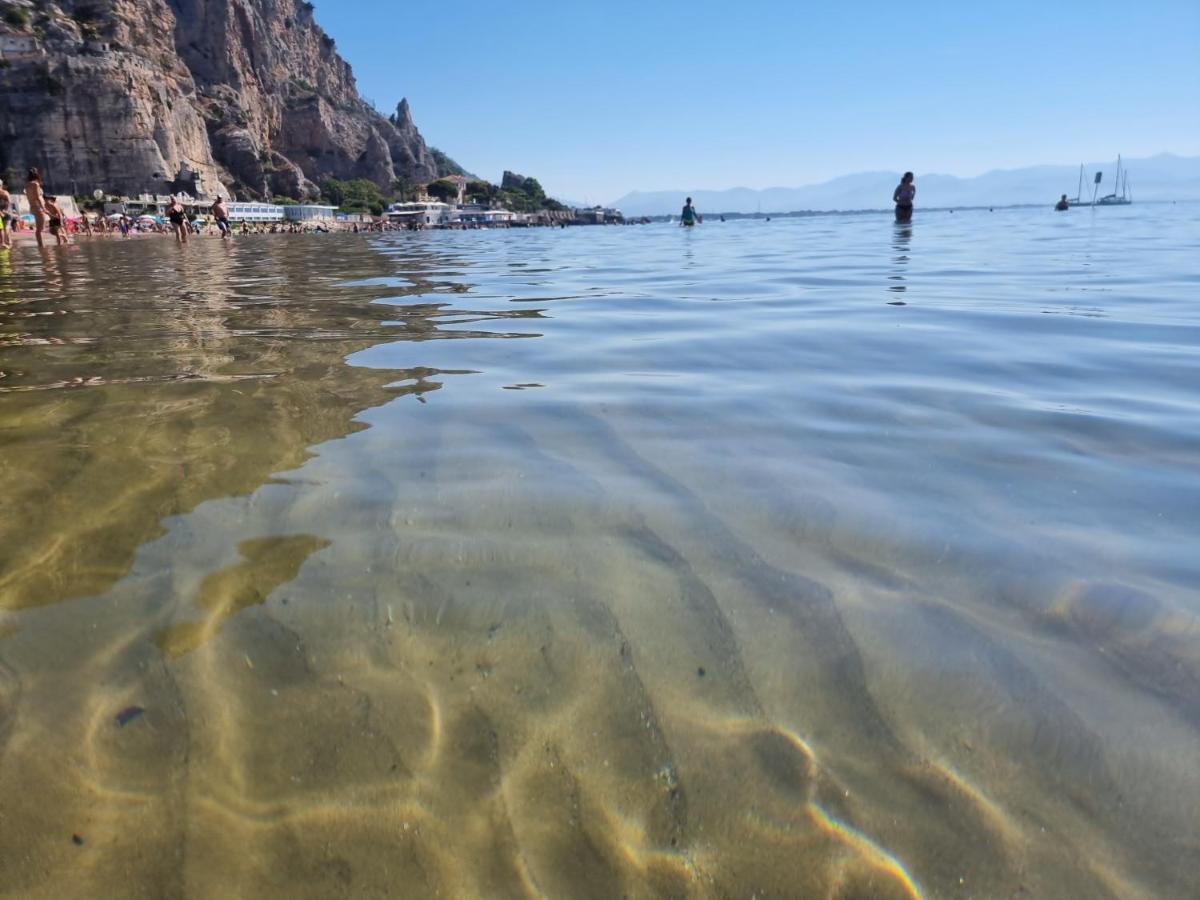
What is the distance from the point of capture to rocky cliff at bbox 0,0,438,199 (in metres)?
67.1

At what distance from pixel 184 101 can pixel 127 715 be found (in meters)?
98.2

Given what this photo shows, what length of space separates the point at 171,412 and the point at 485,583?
2.08 meters

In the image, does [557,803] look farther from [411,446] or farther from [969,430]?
[969,430]

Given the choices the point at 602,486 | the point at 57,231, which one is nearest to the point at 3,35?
the point at 57,231

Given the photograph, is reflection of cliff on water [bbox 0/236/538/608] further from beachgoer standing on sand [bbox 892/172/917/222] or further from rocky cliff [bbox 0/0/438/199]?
rocky cliff [bbox 0/0/438/199]

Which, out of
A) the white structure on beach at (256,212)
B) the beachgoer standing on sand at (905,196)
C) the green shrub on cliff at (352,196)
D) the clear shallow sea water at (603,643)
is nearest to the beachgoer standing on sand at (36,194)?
the clear shallow sea water at (603,643)

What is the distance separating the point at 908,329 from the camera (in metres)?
4.71

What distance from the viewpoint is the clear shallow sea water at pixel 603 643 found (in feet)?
3.43

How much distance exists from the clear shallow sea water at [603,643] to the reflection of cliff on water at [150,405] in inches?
0.9

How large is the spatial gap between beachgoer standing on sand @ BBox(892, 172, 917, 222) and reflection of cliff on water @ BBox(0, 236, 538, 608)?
54.0ft

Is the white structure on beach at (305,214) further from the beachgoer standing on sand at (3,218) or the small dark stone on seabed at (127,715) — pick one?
the small dark stone on seabed at (127,715)

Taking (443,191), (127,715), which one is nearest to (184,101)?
(443,191)

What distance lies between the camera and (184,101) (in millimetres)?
78312

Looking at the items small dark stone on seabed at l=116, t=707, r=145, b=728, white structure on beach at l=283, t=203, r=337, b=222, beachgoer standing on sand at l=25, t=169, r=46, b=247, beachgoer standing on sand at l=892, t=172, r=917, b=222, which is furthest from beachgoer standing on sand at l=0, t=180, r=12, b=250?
white structure on beach at l=283, t=203, r=337, b=222
